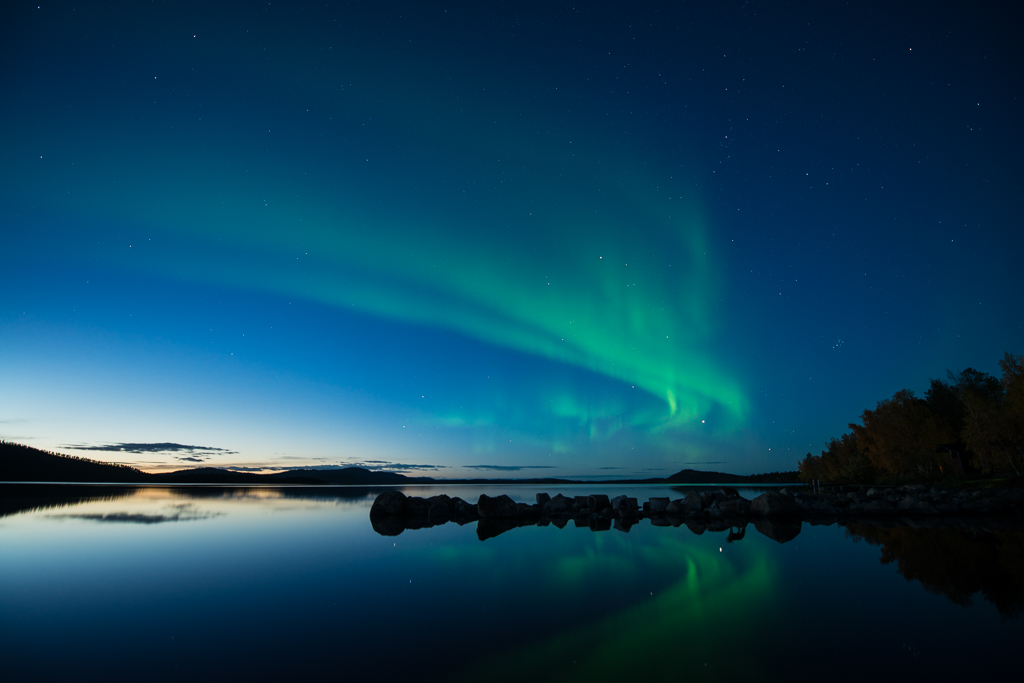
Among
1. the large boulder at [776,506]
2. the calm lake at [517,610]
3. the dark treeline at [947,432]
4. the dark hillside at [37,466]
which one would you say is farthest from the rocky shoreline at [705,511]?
the dark hillside at [37,466]

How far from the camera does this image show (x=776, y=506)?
78.0 ft

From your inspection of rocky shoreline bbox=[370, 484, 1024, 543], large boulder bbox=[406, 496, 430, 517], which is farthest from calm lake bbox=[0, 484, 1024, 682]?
large boulder bbox=[406, 496, 430, 517]

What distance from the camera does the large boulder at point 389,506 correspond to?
25.4 metres

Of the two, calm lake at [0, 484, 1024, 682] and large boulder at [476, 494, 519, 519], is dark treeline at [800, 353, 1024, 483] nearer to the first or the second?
calm lake at [0, 484, 1024, 682]

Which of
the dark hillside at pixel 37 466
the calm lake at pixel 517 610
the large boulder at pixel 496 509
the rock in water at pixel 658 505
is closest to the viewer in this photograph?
the calm lake at pixel 517 610

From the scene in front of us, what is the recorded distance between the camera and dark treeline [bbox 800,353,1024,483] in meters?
41.2


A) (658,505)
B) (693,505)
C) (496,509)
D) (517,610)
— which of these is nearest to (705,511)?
(693,505)

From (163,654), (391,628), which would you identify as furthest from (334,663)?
(163,654)

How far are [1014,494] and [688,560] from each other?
91.3 feet

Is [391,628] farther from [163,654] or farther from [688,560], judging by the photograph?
[688,560]

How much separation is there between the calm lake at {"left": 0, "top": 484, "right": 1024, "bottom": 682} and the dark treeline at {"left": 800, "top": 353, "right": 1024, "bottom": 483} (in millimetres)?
37452

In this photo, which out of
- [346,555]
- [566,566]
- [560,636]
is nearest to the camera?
[560,636]

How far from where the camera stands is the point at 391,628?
7133 mm

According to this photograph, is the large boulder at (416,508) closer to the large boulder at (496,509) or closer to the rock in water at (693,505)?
the large boulder at (496,509)
